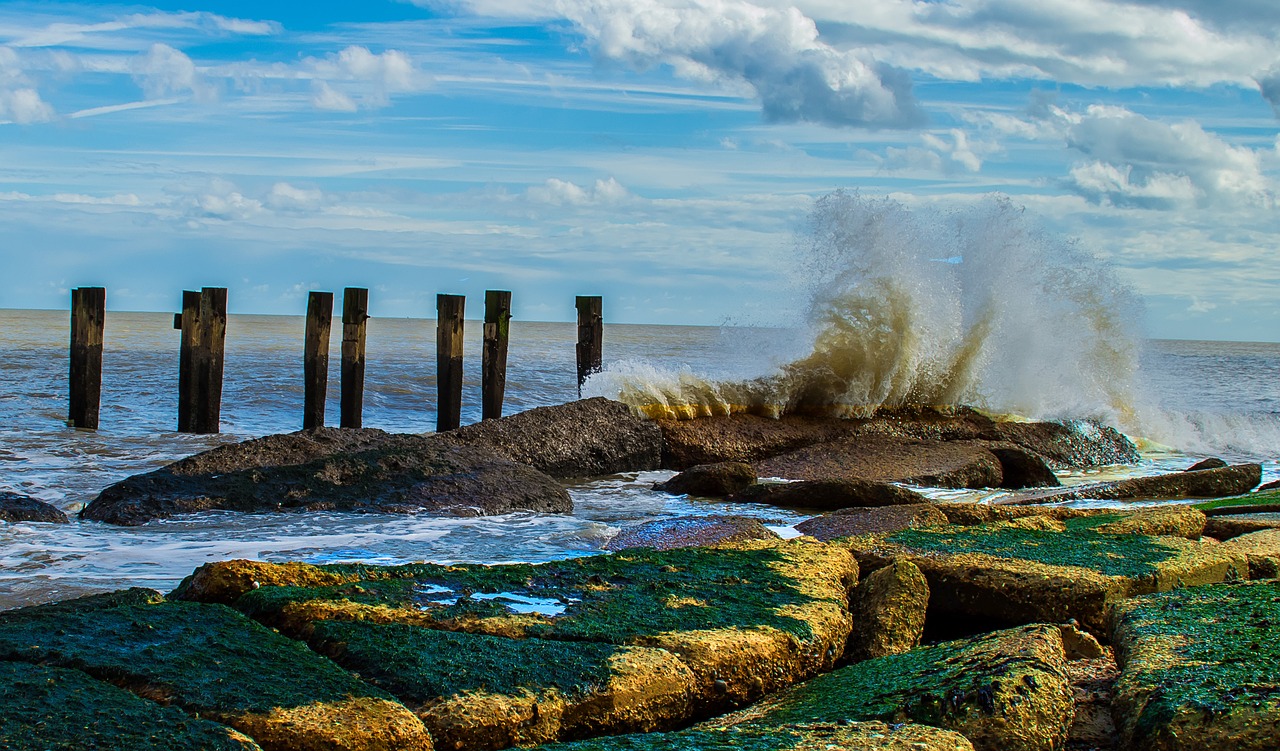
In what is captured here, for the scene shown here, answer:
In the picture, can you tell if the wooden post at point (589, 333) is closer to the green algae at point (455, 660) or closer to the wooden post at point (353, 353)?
the wooden post at point (353, 353)

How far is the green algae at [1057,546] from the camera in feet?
14.0

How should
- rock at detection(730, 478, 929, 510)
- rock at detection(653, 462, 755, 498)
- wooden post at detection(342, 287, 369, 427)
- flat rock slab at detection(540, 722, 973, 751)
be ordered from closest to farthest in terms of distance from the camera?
flat rock slab at detection(540, 722, 973, 751) → rock at detection(730, 478, 929, 510) → rock at detection(653, 462, 755, 498) → wooden post at detection(342, 287, 369, 427)

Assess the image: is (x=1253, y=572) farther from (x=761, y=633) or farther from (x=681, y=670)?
(x=681, y=670)

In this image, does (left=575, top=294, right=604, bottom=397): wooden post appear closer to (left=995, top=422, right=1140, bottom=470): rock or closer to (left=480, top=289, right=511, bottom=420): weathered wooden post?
(left=480, top=289, right=511, bottom=420): weathered wooden post

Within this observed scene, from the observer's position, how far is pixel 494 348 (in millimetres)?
13586

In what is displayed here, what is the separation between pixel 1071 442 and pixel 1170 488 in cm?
381

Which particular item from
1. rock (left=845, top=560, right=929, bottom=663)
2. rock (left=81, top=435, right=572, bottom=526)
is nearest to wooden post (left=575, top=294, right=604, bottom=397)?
rock (left=81, top=435, right=572, bottom=526)

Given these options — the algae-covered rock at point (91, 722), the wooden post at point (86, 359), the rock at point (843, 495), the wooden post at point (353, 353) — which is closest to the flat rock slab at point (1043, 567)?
the algae-covered rock at point (91, 722)

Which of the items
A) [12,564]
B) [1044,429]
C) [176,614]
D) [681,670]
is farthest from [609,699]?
[1044,429]

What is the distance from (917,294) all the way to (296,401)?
33.6 ft

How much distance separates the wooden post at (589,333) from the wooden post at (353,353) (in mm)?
2602

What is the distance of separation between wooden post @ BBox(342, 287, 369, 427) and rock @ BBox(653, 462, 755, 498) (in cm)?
545

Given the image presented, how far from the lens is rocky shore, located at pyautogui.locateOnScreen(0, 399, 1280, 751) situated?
247cm

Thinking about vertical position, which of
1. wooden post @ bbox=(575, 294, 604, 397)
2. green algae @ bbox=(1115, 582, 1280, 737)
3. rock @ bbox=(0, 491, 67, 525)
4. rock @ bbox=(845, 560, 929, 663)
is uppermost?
wooden post @ bbox=(575, 294, 604, 397)
